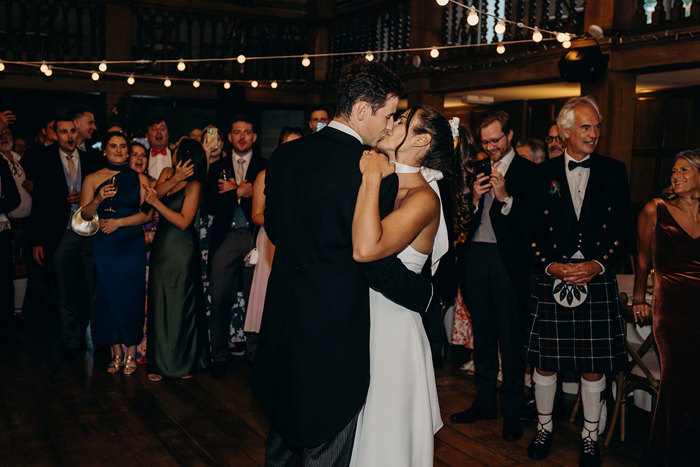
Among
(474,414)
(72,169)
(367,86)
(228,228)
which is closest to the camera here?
(367,86)

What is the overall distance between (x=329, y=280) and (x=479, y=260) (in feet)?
6.82

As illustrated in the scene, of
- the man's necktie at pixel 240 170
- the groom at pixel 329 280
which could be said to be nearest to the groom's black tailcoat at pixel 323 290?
the groom at pixel 329 280

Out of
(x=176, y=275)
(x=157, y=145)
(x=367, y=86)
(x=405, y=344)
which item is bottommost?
(x=176, y=275)

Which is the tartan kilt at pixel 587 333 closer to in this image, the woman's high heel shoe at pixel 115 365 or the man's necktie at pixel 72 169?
the woman's high heel shoe at pixel 115 365

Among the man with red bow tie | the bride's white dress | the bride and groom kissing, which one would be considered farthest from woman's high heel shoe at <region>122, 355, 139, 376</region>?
the bride's white dress

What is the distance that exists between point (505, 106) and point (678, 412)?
7731 millimetres

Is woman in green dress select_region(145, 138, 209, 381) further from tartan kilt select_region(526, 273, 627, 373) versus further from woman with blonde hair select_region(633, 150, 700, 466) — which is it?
woman with blonde hair select_region(633, 150, 700, 466)

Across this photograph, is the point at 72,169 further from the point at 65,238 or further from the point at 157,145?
the point at 157,145

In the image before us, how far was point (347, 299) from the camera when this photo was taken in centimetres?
201

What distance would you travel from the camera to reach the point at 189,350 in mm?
4770

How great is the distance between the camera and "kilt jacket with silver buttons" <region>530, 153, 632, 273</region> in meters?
3.30

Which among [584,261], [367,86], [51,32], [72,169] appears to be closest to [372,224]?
[367,86]

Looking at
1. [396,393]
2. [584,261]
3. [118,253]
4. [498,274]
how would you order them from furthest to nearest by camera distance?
[118,253] < [498,274] < [584,261] < [396,393]

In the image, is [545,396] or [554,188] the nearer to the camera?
[554,188]
